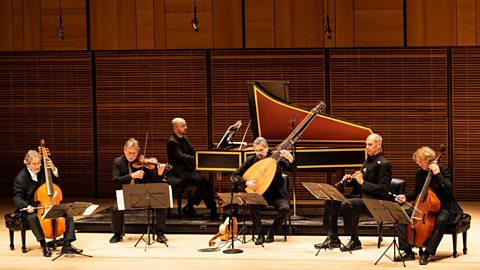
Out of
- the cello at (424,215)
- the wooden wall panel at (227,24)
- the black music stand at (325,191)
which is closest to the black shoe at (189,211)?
the black music stand at (325,191)

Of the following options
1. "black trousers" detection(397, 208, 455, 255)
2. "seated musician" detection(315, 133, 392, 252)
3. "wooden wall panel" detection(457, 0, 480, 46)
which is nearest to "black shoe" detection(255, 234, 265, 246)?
"seated musician" detection(315, 133, 392, 252)

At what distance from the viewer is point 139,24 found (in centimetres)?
1298

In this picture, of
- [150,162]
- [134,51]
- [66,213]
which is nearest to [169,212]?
[150,162]

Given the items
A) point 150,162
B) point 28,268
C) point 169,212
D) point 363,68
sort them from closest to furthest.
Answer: point 28,268, point 150,162, point 169,212, point 363,68

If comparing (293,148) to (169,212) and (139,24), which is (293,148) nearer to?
(169,212)

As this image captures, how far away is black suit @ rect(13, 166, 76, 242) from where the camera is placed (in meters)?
8.77

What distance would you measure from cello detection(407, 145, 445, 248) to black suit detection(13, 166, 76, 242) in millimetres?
3690

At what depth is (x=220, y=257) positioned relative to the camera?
8617 mm

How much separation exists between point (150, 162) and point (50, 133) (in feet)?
14.1

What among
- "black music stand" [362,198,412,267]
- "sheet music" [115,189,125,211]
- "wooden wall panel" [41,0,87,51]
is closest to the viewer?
"black music stand" [362,198,412,267]

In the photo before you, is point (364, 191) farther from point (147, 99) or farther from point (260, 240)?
point (147, 99)

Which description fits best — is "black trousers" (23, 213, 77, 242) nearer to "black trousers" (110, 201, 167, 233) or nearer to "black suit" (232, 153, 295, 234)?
"black trousers" (110, 201, 167, 233)

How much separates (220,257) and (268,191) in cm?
122

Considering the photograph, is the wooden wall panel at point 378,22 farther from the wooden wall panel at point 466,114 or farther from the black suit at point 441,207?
the black suit at point 441,207
